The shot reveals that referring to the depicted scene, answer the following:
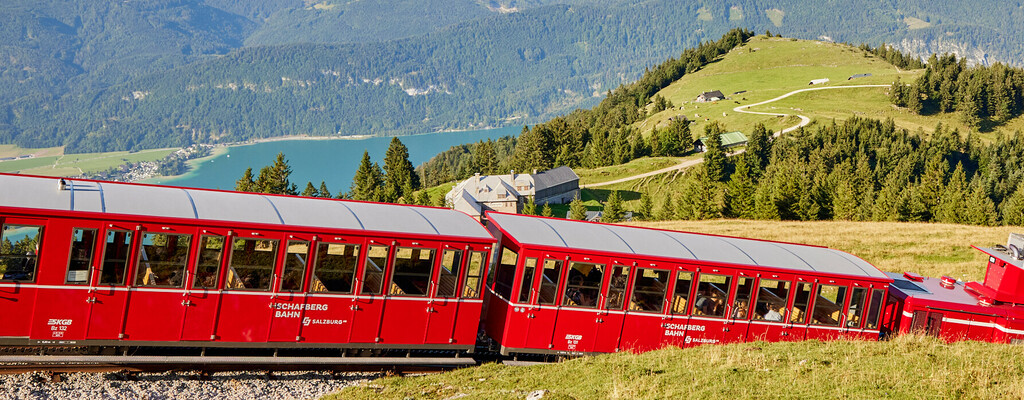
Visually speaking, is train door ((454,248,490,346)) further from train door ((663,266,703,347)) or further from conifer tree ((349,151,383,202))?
conifer tree ((349,151,383,202))

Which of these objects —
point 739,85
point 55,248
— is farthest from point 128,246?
point 739,85

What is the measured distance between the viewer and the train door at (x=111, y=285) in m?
15.4

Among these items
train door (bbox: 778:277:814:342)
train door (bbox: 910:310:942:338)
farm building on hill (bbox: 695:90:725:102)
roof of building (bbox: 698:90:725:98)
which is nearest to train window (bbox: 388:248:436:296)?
train door (bbox: 778:277:814:342)

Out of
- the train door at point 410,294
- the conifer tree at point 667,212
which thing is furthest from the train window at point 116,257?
the conifer tree at point 667,212

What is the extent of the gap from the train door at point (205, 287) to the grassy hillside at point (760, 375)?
338 centimetres

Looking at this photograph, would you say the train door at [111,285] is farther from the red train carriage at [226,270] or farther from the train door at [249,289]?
the train door at [249,289]

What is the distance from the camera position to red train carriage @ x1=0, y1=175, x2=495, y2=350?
15023mm

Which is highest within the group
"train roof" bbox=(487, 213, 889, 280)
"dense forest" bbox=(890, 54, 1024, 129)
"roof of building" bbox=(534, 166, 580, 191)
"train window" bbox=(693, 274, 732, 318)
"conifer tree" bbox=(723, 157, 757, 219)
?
"dense forest" bbox=(890, 54, 1024, 129)

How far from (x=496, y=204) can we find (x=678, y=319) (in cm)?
9647

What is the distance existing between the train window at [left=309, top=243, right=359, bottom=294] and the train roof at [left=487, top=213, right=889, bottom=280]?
4.02m

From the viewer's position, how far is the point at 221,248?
16359 mm

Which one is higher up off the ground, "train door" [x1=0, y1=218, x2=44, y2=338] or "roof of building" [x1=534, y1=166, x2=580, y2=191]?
"train door" [x1=0, y1=218, x2=44, y2=338]

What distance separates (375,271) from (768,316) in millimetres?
11082

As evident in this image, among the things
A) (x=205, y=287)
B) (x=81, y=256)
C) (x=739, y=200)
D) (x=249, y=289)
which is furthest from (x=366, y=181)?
(x=81, y=256)
